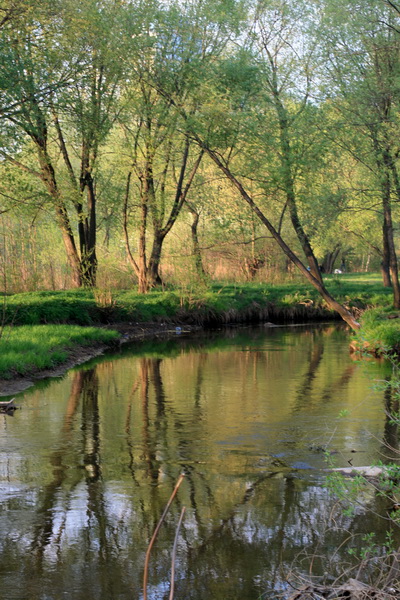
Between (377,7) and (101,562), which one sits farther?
(377,7)

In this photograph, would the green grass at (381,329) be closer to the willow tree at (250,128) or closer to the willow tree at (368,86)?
the willow tree at (250,128)

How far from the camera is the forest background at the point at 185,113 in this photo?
18.8 meters

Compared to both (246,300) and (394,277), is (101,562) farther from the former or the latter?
(246,300)

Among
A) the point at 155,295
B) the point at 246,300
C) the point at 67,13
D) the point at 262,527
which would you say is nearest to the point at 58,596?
the point at 262,527

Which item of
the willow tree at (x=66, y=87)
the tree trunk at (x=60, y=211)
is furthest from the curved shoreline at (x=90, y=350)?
the tree trunk at (x=60, y=211)

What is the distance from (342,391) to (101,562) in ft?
29.7

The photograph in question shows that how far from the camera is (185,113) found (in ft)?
62.8

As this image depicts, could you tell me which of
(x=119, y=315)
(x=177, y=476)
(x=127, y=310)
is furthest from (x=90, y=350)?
(x=177, y=476)

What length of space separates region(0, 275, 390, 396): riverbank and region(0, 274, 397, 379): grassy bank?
0.08 ft

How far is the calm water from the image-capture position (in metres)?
6.02

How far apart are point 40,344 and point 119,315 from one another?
25.7 ft

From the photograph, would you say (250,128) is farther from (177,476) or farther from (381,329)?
(177,476)

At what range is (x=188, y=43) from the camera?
83.5 feet

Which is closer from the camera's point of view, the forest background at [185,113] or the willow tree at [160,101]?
the forest background at [185,113]
